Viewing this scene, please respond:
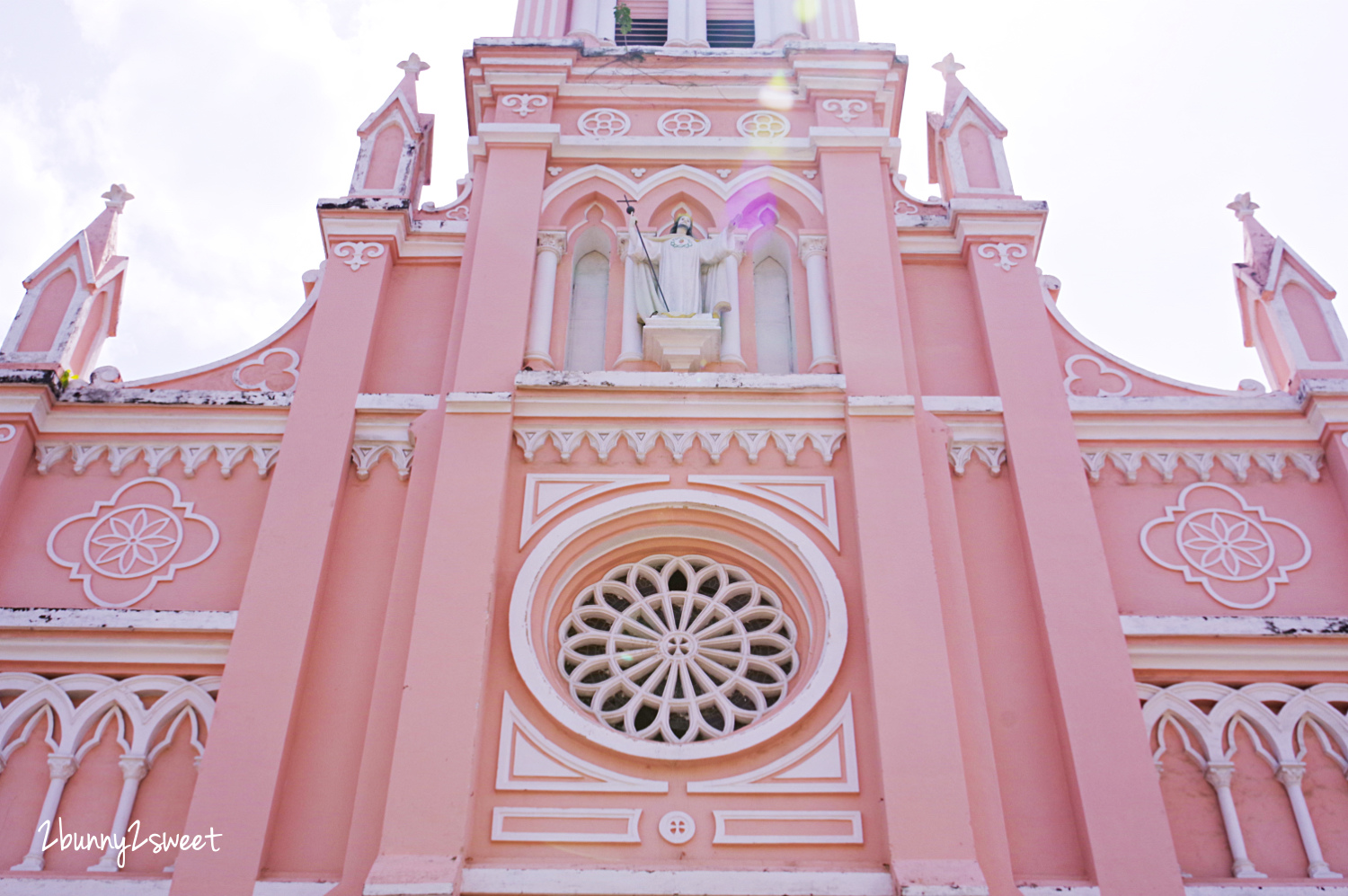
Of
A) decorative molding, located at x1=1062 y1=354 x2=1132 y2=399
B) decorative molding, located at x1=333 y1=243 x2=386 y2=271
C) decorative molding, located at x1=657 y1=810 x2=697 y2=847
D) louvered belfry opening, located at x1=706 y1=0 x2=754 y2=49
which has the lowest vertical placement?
decorative molding, located at x1=657 y1=810 x2=697 y2=847

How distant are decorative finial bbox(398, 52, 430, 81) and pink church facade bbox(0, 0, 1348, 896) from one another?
151 cm

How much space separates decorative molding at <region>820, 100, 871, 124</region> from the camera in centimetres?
1164

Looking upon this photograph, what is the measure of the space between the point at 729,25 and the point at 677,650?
8776 millimetres

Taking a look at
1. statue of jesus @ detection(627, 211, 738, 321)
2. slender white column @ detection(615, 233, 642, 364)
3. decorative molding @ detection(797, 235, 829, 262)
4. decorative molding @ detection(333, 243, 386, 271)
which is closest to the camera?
slender white column @ detection(615, 233, 642, 364)

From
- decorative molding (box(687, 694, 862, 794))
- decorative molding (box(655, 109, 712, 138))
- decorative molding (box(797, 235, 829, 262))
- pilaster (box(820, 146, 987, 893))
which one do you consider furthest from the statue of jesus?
decorative molding (box(687, 694, 862, 794))

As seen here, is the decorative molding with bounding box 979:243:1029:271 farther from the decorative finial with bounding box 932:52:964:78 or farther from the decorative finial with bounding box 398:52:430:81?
the decorative finial with bounding box 398:52:430:81

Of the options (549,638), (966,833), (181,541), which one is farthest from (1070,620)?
(181,541)

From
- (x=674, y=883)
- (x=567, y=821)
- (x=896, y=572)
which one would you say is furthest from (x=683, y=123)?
(x=674, y=883)

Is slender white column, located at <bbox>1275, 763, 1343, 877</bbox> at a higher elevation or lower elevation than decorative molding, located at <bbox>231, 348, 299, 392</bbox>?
lower

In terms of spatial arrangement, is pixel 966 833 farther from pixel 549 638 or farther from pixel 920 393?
pixel 920 393

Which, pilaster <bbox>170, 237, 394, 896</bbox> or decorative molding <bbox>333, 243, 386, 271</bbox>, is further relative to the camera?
decorative molding <bbox>333, 243, 386, 271</bbox>

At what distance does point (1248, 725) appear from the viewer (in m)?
8.09

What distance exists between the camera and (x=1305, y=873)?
7465 mm

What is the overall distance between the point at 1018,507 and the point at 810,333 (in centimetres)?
234
